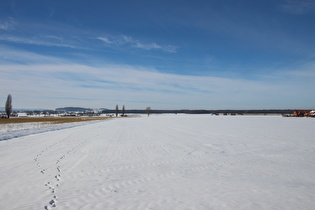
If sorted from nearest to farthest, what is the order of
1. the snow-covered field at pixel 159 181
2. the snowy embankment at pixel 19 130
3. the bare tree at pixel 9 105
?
the snow-covered field at pixel 159 181
the snowy embankment at pixel 19 130
the bare tree at pixel 9 105

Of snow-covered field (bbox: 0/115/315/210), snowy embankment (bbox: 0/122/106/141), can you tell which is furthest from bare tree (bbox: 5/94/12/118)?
snow-covered field (bbox: 0/115/315/210)

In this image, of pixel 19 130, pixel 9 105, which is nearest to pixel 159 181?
pixel 19 130

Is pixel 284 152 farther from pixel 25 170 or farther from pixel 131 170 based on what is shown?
pixel 25 170

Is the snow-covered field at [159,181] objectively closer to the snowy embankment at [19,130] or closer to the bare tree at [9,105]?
the snowy embankment at [19,130]

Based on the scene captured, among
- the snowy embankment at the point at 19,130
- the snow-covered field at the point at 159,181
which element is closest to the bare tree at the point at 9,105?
the snowy embankment at the point at 19,130

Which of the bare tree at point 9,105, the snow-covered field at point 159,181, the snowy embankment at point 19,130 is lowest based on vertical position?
the snowy embankment at point 19,130

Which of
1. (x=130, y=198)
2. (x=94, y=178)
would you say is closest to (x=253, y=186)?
(x=130, y=198)

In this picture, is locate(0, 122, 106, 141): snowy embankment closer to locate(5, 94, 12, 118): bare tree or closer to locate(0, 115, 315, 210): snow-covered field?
locate(0, 115, 315, 210): snow-covered field

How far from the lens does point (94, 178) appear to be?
7.11m

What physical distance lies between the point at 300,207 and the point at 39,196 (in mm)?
6313

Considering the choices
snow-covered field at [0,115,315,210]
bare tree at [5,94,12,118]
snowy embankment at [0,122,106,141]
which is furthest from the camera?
bare tree at [5,94,12,118]

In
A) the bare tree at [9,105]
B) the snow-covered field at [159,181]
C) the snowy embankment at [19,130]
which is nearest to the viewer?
the snow-covered field at [159,181]

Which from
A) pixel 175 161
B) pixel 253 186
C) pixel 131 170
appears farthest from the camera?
pixel 175 161

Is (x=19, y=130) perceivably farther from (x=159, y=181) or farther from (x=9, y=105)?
(x=9, y=105)
